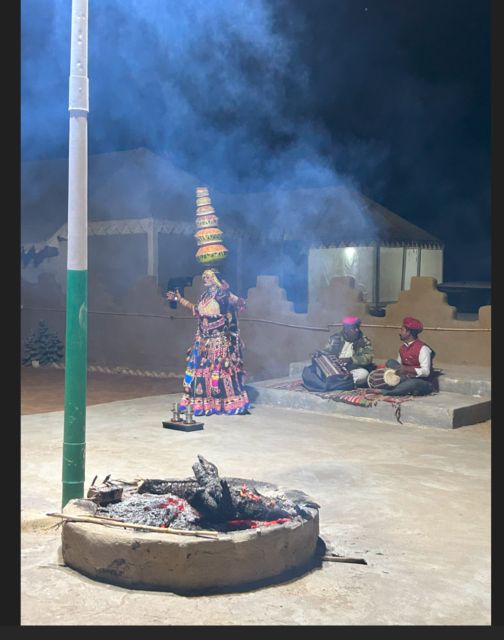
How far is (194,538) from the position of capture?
166 inches

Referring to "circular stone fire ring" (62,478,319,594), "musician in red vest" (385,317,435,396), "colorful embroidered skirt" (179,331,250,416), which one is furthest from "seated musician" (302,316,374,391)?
"circular stone fire ring" (62,478,319,594)

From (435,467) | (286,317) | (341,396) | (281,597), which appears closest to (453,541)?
(281,597)

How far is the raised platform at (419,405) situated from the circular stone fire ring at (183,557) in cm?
519

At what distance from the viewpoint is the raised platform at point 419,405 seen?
934cm

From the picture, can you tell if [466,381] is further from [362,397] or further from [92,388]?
[92,388]

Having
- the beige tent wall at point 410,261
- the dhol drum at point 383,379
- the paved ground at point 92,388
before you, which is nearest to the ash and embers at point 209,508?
the dhol drum at point 383,379

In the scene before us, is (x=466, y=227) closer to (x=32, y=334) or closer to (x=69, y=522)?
(x=32, y=334)

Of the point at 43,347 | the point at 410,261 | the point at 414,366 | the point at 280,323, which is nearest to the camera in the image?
the point at 414,366

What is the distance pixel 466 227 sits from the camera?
22.3 meters

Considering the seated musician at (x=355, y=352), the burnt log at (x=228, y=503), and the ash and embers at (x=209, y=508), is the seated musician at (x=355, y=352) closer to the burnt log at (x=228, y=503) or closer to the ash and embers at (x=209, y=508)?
the ash and embers at (x=209, y=508)

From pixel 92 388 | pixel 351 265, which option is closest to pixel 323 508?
pixel 92 388

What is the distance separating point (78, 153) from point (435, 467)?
4316 millimetres

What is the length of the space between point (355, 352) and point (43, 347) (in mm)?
8496

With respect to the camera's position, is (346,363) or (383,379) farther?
(346,363)
